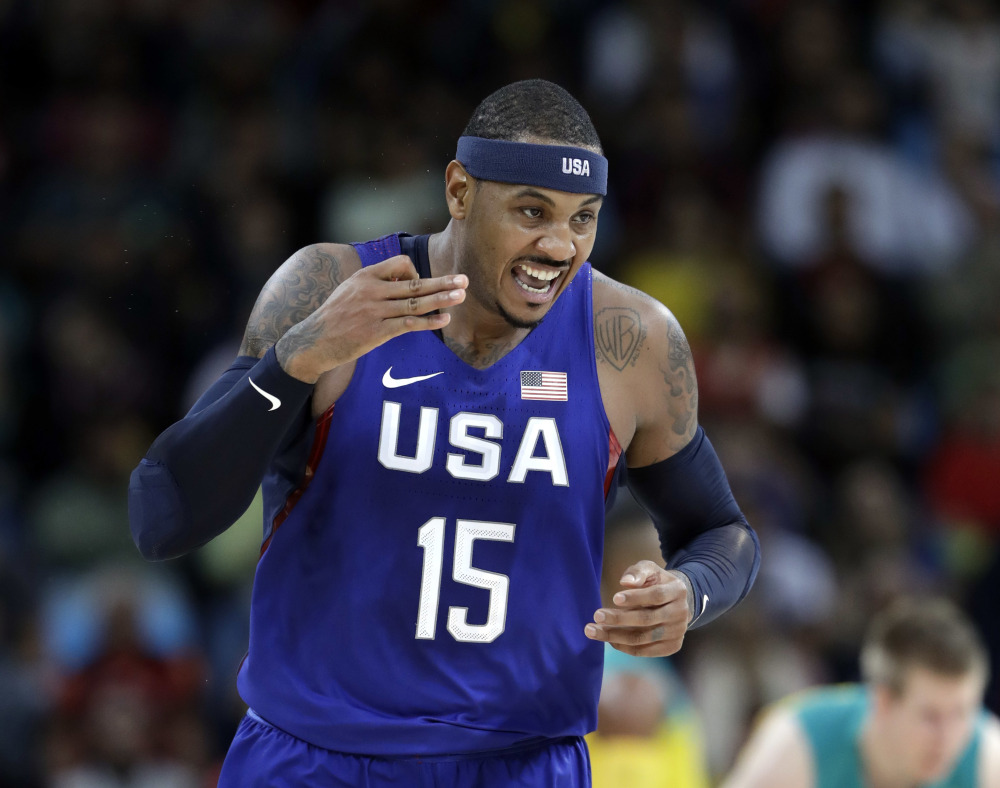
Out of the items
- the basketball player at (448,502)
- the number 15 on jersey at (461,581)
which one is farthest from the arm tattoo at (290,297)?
the number 15 on jersey at (461,581)

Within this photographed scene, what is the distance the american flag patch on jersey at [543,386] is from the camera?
3408 millimetres

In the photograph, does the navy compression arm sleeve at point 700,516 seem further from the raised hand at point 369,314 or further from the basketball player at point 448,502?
the raised hand at point 369,314

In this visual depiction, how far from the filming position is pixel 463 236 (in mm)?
3490

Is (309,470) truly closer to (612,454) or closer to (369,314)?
(369,314)

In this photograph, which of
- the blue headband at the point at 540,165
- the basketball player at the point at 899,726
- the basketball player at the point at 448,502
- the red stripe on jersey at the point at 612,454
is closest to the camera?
the basketball player at the point at 448,502

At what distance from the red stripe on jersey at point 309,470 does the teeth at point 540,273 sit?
21.7 inches

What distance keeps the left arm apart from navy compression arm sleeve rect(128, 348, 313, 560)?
813 mm

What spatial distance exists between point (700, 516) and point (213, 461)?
4.10 ft

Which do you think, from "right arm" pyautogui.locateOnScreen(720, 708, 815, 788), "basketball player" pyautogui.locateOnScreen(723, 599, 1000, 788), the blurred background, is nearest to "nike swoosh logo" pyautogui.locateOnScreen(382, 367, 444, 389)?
"basketball player" pyautogui.locateOnScreen(723, 599, 1000, 788)

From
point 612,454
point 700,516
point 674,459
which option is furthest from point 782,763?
point 612,454

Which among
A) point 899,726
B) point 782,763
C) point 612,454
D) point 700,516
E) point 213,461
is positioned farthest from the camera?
point 782,763

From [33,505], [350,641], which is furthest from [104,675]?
[350,641]

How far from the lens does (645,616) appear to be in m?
3.03

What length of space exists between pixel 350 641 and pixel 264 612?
0.24m
